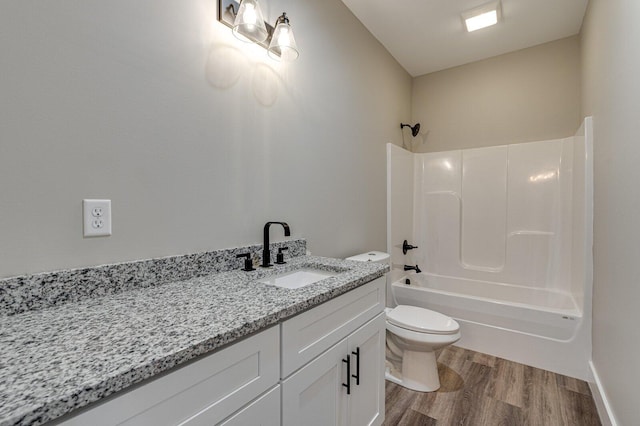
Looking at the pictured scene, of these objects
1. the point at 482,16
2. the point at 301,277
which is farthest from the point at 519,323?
the point at 482,16

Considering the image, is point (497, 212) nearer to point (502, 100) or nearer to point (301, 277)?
point (502, 100)

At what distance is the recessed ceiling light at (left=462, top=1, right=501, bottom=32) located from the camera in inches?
83.7

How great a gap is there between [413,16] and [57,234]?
255 cm

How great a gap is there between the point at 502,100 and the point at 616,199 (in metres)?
1.72

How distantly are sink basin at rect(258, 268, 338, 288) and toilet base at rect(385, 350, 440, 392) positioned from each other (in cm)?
99

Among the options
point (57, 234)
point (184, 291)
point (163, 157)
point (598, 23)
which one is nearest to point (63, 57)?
point (163, 157)

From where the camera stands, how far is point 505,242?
9.12ft

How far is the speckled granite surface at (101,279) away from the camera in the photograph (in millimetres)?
781

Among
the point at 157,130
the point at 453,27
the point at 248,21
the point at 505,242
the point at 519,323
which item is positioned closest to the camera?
the point at 157,130

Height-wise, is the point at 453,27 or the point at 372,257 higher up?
the point at 453,27

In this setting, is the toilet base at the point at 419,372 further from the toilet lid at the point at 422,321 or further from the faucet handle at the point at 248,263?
the faucet handle at the point at 248,263

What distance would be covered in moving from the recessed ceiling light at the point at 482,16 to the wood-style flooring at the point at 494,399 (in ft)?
8.53

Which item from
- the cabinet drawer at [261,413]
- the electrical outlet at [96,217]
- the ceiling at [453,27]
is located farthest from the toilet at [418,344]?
the ceiling at [453,27]

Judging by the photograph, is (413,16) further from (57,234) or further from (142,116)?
(57,234)
